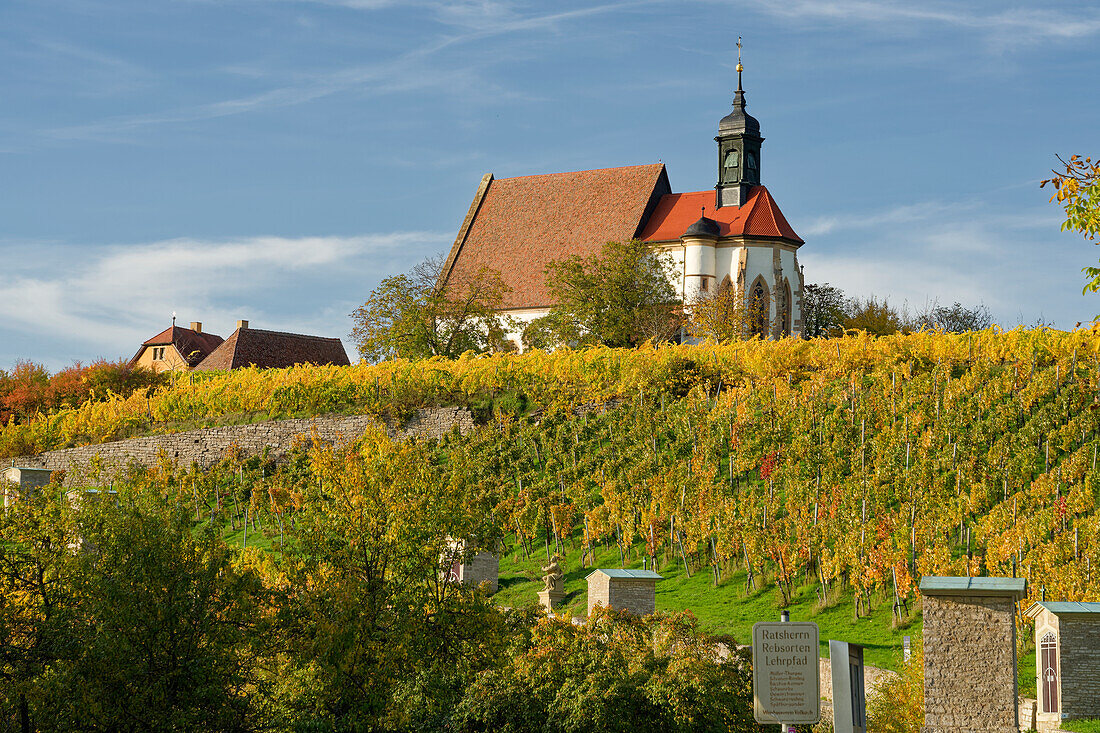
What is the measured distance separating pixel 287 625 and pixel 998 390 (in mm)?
16976

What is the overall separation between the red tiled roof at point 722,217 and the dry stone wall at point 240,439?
19880 mm

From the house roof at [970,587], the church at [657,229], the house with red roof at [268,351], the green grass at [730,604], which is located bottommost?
the green grass at [730,604]

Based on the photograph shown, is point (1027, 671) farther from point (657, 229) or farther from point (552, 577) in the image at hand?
point (657, 229)

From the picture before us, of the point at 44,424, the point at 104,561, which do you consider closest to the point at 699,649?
the point at 104,561

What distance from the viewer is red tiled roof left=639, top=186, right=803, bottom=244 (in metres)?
49.1

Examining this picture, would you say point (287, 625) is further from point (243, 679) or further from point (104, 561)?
point (104, 561)

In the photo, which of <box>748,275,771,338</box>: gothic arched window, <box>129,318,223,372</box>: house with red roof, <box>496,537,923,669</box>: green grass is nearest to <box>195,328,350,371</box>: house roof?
<box>129,318,223,372</box>: house with red roof

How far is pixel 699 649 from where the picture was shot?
43.3 ft

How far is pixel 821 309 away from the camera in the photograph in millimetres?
59219

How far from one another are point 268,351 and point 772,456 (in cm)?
3327

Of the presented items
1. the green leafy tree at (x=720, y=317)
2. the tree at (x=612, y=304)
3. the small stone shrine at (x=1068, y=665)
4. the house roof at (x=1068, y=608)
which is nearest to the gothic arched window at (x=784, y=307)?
the green leafy tree at (x=720, y=317)

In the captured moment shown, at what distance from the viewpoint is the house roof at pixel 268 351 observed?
51.8m

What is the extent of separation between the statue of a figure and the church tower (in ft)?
100

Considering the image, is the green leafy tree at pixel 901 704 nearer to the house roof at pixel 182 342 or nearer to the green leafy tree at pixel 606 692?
the green leafy tree at pixel 606 692
